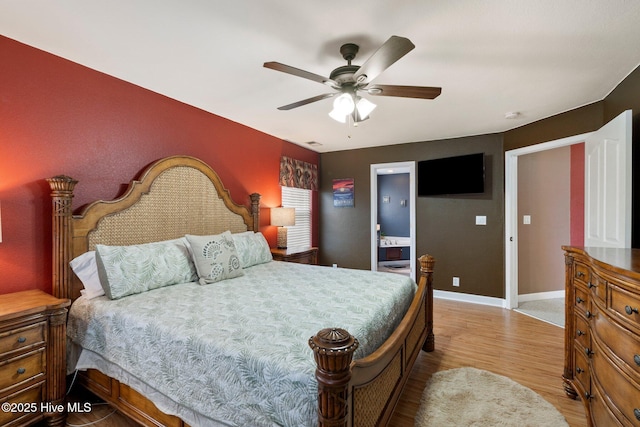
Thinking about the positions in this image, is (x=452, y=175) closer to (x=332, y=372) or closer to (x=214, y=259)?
(x=214, y=259)

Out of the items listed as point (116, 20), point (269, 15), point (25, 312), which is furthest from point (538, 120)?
point (25, 312)

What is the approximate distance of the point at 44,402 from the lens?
1.74 meters

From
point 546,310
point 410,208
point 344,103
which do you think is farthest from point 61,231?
point 546,310

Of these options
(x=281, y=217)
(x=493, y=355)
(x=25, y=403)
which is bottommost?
(x=493, y=355)

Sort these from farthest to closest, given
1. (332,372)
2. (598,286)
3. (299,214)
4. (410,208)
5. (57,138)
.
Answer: (299,214) → (410,208) → (57,138) → (598,286) → (332,372)

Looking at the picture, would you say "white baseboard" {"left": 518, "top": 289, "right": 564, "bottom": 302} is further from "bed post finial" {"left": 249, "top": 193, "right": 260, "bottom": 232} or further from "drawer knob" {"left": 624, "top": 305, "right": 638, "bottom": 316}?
"bed post finial" {"left": 249, "top": 193, "right": 260, "bottom": 232}

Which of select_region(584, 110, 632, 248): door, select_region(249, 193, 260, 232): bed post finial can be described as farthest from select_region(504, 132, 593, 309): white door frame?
select_region(249, 193, 260, 232): bed post finial

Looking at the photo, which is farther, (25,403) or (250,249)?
(250,249)

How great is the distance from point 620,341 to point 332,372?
130 cm

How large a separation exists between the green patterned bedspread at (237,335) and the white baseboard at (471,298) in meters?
2.48

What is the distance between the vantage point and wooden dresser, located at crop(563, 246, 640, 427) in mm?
1157

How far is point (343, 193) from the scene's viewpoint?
5.31 metres

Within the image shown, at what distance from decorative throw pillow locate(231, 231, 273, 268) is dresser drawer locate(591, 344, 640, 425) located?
9.07 ft

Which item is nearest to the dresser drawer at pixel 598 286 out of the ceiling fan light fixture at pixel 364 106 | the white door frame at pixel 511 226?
the ceiling fan light fixture at pixel 364 106
